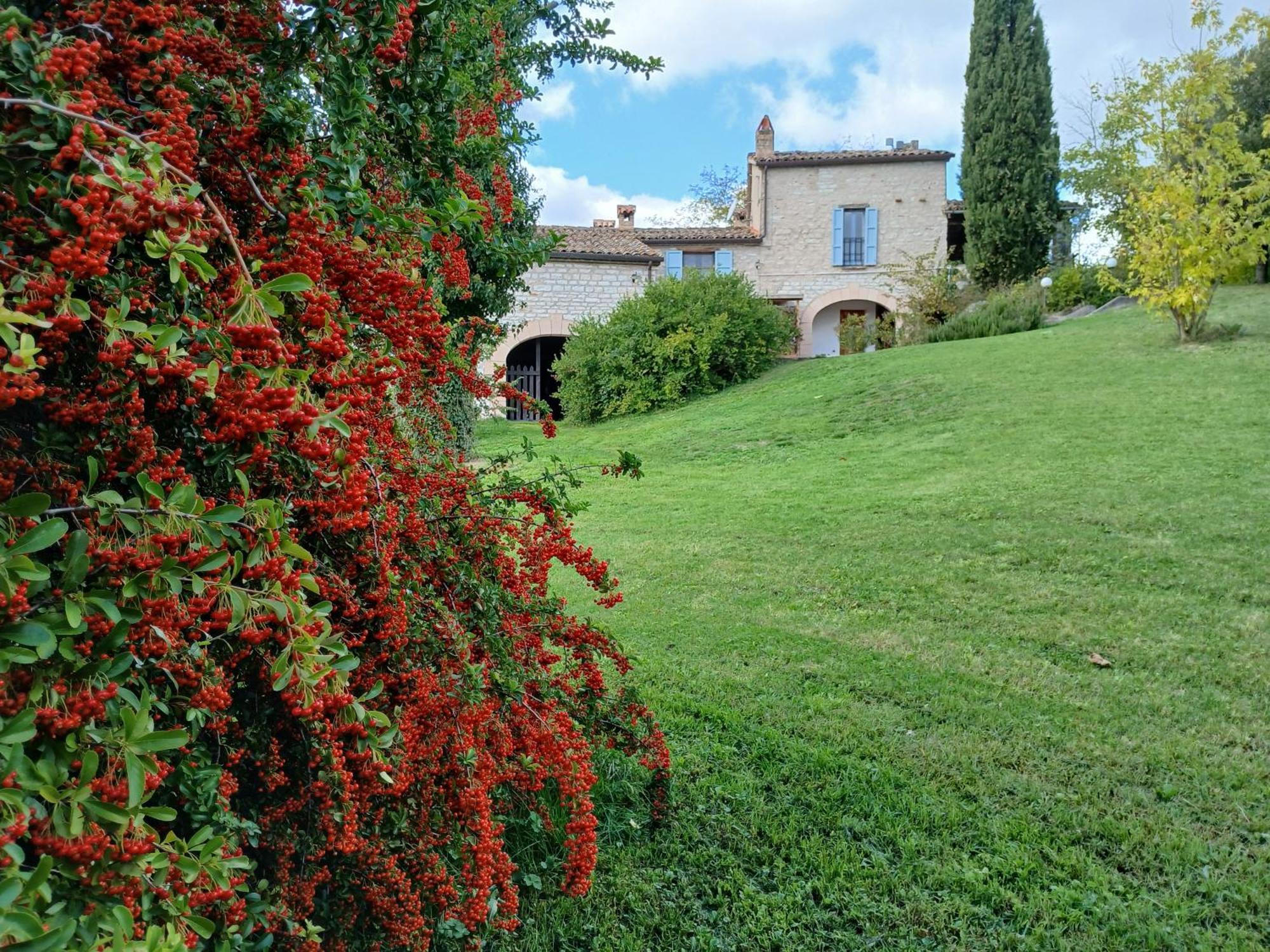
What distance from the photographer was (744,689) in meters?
4.29

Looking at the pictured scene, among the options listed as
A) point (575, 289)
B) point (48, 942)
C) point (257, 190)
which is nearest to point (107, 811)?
point (48, 942)

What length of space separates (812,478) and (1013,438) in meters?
2.48

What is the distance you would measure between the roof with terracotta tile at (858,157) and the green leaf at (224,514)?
2387cm

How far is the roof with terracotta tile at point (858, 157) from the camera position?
22.8 m

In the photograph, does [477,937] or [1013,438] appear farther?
[1013,438]

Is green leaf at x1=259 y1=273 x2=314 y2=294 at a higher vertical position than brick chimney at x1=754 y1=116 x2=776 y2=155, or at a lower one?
lower

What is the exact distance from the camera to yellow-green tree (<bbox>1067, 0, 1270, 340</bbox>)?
38.4ft

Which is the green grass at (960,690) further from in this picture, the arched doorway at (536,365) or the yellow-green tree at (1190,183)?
the arched doorway at (536,365)

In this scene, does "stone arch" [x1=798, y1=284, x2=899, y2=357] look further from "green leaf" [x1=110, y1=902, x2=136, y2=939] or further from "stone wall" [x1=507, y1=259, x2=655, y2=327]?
"green leaf" [x1=110, y1=902, x2=136, y2=939]

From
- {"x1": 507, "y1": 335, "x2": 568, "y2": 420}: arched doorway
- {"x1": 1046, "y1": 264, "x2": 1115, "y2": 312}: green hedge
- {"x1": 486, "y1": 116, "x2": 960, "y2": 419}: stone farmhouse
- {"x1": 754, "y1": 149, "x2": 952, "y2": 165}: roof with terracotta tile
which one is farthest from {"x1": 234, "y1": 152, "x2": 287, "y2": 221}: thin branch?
{"x1": 754, "y1": 149, "x2": 952, "y2": 165}: roof with terracotta tile

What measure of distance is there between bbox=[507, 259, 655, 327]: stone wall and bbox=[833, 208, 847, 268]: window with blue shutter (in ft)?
20.5

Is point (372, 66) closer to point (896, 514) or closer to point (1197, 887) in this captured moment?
point (1197, 887)

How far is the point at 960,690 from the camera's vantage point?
4207 millimetres

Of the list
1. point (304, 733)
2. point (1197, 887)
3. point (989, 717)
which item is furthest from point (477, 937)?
point (989, 717)
